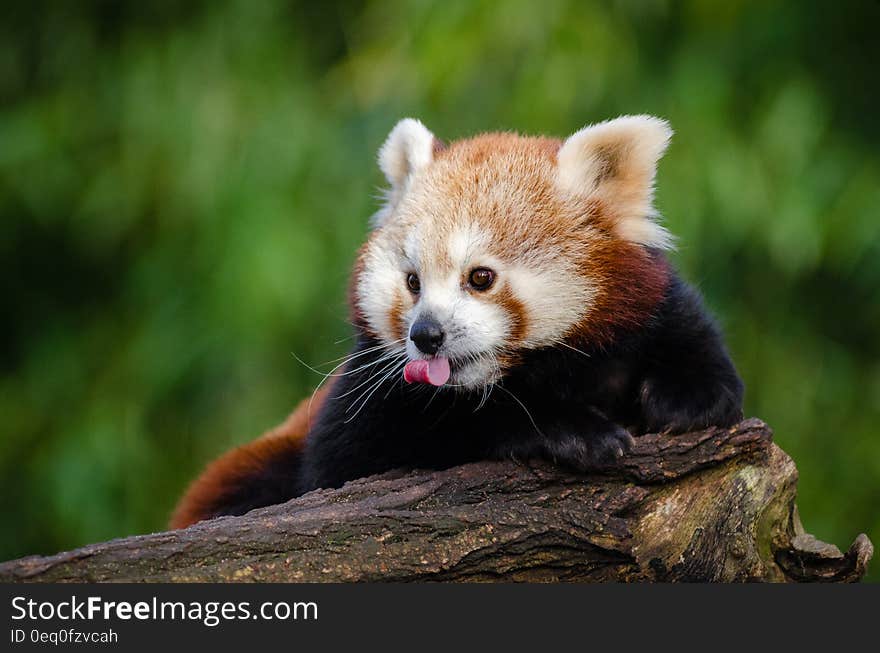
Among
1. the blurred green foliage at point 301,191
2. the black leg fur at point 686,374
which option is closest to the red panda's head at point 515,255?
the black leg fur at point 686,374

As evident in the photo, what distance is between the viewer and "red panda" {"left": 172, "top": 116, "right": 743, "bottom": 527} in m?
1.92

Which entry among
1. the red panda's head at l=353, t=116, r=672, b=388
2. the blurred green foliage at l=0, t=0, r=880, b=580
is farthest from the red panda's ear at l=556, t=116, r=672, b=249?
the blurred green foliage at l=0, t=0, r=880, b=580

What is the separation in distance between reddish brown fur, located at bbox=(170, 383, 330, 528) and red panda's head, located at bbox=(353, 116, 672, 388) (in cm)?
54

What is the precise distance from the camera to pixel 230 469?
2537mm

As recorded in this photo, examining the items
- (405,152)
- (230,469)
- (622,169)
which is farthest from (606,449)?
(230,469)

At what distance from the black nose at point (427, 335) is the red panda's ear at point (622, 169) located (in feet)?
1.50

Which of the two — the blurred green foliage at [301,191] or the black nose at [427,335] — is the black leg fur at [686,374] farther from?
the blurred green foliage at [301,191]

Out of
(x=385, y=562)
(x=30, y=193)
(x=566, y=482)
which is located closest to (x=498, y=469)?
(x=566, y=482)

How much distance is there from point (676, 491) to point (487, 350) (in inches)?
17.9

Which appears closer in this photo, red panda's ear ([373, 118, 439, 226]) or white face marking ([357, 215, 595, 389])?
white face marking ([357, 215, 595, 389])

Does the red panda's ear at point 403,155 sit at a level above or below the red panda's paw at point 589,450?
above

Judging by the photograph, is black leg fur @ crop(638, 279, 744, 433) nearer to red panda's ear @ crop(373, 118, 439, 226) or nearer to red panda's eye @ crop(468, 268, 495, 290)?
red panda's eye @ crop(468, 268, 495, 290)

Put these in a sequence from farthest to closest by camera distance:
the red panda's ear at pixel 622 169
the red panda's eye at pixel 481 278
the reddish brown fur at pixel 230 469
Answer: the reddish brown fur at pixel 230 469 → the red panda's ear at pixel 622 169 → the red panda's eye at pixel 481 278

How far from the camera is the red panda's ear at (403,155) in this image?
2.25 meters
